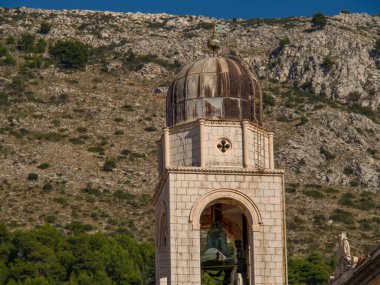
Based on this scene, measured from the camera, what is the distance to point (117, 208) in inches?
6432

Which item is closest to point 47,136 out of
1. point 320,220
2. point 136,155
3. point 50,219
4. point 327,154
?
point 136,155

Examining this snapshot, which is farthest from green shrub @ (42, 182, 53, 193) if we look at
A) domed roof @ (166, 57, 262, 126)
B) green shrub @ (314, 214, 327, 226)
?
domed roof @ (166, 57, 262, 126)

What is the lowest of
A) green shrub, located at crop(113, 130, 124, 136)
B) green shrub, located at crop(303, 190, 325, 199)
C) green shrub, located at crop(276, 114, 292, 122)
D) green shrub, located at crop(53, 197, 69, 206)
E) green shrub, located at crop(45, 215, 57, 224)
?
green shrub, located at crop(45, 215, 57, 224)

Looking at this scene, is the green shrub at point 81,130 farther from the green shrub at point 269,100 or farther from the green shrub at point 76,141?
the green shrub at point 269,100

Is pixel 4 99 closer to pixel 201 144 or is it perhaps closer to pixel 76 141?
pixel 76 141

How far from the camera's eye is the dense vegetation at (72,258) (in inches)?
5763

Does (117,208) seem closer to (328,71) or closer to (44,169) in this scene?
(44,169)

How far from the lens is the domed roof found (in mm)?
38438

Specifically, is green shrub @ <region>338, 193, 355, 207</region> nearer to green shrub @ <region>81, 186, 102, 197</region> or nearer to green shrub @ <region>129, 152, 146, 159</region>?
green shrub @ <region>129, 152, 146, 159</region>

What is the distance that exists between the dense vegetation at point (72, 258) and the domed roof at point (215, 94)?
106 metres

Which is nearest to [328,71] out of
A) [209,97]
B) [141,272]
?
[141,272]

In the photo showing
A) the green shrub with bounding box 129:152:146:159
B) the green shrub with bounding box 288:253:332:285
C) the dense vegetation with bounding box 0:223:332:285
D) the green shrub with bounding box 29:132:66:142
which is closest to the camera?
the green shrub with bounding box 288:253:332:285

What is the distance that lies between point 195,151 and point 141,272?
11051 centimetres

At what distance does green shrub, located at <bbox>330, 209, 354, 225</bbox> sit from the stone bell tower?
120533 mm
